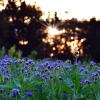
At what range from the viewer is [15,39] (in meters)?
28.8

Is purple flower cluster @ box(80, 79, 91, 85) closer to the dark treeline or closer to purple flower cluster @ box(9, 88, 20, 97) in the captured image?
purple flower cluster @ box(9, 88, 20, 97)

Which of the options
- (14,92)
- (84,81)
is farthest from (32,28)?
(14,92)

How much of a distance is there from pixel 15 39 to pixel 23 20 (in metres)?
2.21

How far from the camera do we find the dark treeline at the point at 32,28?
26266mm

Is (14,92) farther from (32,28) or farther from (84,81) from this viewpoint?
(32,28)

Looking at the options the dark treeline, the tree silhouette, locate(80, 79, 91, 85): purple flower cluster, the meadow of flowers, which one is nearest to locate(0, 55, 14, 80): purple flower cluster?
the meadow of flowers

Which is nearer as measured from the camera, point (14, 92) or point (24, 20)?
point (14, 92)

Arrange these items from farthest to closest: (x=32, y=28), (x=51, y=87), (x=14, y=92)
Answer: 1. (x=32, y=28)
2. (x=51, y=87)
3. (x=14, y=92)

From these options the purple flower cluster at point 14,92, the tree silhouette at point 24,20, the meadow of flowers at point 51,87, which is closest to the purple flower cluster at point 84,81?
the meadow of flowers at point 51,87

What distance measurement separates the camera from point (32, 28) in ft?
101

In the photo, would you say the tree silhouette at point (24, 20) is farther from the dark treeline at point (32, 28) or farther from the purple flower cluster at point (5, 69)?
the purple flower cluster at point (5, 69)

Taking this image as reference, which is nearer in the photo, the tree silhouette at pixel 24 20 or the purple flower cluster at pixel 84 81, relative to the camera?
the purple flower cluster at pixel 84 81

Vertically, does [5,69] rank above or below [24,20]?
below

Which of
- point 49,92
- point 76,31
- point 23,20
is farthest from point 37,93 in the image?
point 23,20
